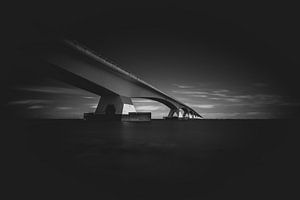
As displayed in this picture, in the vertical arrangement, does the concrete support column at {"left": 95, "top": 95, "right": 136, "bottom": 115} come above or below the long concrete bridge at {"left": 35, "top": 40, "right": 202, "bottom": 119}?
below

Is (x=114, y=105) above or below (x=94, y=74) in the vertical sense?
below

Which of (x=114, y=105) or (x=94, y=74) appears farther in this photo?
(x=114, y=105)

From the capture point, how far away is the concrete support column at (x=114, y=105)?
37219mm

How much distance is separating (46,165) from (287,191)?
555cm

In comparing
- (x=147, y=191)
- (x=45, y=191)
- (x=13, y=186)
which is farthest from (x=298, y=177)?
(x=13, y=186)

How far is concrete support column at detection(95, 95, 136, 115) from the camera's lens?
37.2 m

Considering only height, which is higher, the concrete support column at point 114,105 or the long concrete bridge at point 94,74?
the long concrete bridge at point 94,74

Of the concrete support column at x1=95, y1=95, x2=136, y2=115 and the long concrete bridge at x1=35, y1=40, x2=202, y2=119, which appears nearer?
the long concrete bridge at x1=35, y1=40, x2=202, y2=119

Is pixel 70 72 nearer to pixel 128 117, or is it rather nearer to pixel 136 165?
pixel 128 117

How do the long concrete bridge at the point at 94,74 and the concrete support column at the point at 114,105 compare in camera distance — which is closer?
the long concrete bridge at the point at 94,74

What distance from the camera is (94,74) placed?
3106 cm

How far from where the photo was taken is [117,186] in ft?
13.0

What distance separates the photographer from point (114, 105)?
3744cm

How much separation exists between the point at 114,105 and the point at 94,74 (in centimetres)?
841
